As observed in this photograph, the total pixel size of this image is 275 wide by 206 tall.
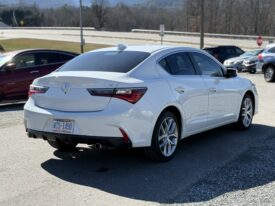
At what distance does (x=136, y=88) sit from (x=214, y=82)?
2156 mm

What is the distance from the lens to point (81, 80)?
626cm

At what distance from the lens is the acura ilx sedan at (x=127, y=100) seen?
611 cm

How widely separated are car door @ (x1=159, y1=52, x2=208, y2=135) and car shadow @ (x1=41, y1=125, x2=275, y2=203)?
17.5 inches

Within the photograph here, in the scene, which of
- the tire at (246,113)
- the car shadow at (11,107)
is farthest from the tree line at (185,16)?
the tire at (246,113)

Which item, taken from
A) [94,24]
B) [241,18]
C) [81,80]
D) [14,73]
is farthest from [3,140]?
[94,24]

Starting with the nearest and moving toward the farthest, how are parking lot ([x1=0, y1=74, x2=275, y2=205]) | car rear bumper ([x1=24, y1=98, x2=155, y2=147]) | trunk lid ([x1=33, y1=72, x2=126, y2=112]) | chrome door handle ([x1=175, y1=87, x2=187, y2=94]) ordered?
1. parking lot ([x1=0, y1=74, x2=275, y2=205])
2. car rear bumper ([x1=24, y1=98, x2=155, y2=147])
3. trunk lid ([x1=33, y1=72, x2=126, y2=112])
4. chrome door handle ([x1=175, y1=87, x2=187, y2=94])

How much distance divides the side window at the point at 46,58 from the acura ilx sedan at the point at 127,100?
21.9 feet

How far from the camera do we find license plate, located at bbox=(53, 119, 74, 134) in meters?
6.19

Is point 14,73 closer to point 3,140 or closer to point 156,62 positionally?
point 3,140

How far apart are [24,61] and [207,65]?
22.3 feet

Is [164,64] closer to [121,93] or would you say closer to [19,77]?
[121,93]

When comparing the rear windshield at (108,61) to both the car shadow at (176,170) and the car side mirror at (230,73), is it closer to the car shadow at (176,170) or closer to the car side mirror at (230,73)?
the car shadow at (176,170)

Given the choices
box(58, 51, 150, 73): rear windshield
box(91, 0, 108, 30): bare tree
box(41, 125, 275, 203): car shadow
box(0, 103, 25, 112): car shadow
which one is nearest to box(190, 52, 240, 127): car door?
box(41, 125, 275, 203): car shadow

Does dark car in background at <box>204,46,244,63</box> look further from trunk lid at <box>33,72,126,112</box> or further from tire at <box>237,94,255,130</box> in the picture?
trunk lid at <box>33,72,126,112</box>
